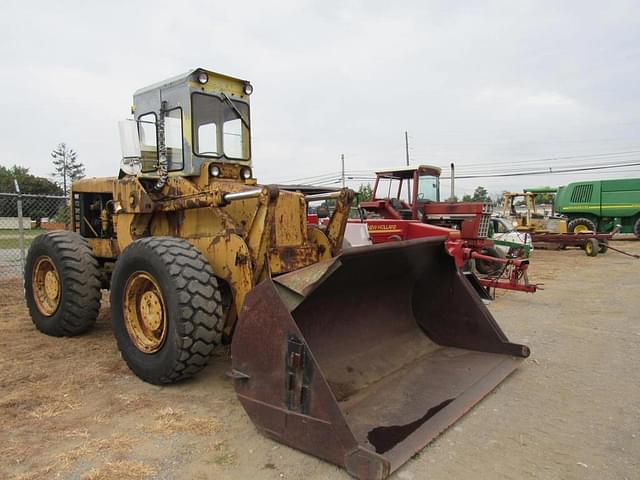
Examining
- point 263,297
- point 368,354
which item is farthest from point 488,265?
point 263,297

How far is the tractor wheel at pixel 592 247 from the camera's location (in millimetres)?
15656

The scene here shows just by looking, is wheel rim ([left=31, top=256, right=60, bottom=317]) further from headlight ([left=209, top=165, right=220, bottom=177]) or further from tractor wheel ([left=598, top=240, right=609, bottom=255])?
tractor wheel ([left=598, top=240, right=609, bottom=255])

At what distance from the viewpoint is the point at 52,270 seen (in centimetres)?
544

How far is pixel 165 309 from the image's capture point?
12.4 ft

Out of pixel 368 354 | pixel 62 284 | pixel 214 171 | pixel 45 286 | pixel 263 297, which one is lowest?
pixel 368 354

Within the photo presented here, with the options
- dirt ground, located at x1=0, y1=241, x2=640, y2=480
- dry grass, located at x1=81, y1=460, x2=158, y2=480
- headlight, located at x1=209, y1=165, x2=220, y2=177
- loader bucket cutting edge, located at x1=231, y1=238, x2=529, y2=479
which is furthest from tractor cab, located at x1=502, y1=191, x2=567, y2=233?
dry grass, located at x1=81, y1=460, x2=158, y2=480

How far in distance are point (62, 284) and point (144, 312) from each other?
151 cm

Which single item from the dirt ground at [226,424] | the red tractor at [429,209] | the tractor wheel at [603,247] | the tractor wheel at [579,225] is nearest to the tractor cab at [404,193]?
the red tractor at [429,209]

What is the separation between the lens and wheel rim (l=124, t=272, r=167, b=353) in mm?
3965

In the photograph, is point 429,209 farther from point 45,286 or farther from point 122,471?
point 122,471

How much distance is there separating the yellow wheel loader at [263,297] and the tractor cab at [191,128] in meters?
0.02

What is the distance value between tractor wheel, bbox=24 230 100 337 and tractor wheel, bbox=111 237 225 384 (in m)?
1.03

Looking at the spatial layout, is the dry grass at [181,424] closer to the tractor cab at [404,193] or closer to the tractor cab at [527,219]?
the tractor cab at [404,193]

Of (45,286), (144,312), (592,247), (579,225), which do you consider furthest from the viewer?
(579,225)
